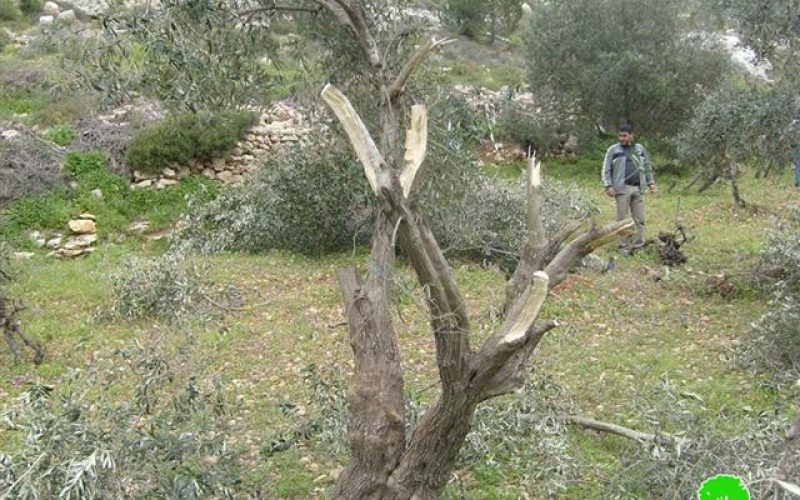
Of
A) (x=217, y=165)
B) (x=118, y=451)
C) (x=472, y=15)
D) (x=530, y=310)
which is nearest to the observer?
(x=530, y=310)

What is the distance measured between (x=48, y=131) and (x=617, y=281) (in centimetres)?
1098

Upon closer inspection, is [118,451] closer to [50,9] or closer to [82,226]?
[82,226]

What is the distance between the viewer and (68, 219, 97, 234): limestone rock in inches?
480

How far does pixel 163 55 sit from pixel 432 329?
2.31 metres

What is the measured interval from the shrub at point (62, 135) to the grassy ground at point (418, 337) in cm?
379

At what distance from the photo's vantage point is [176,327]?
4.51 meters

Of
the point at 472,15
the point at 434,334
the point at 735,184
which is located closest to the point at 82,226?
the point at 434,334

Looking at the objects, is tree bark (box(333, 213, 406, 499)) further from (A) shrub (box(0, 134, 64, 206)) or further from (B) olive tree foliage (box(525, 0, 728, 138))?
(B) olive tree foliage (box(525, 0, 728, 138))

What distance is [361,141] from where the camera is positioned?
11.2 feet

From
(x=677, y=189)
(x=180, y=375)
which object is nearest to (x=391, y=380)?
(x=180, y=375)

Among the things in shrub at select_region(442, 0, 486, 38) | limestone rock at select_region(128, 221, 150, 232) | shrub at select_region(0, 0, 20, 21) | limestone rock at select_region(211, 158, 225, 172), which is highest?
shrub at select_region(442, 0, 486, 38)

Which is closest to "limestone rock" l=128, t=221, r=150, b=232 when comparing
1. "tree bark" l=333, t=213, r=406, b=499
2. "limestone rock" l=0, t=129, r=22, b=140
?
"limestone rock" l=0, t=129, r=22, b=140

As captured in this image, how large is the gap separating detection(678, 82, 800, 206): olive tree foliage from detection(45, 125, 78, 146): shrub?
11.0 m

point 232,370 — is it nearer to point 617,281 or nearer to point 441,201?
point 441,201
